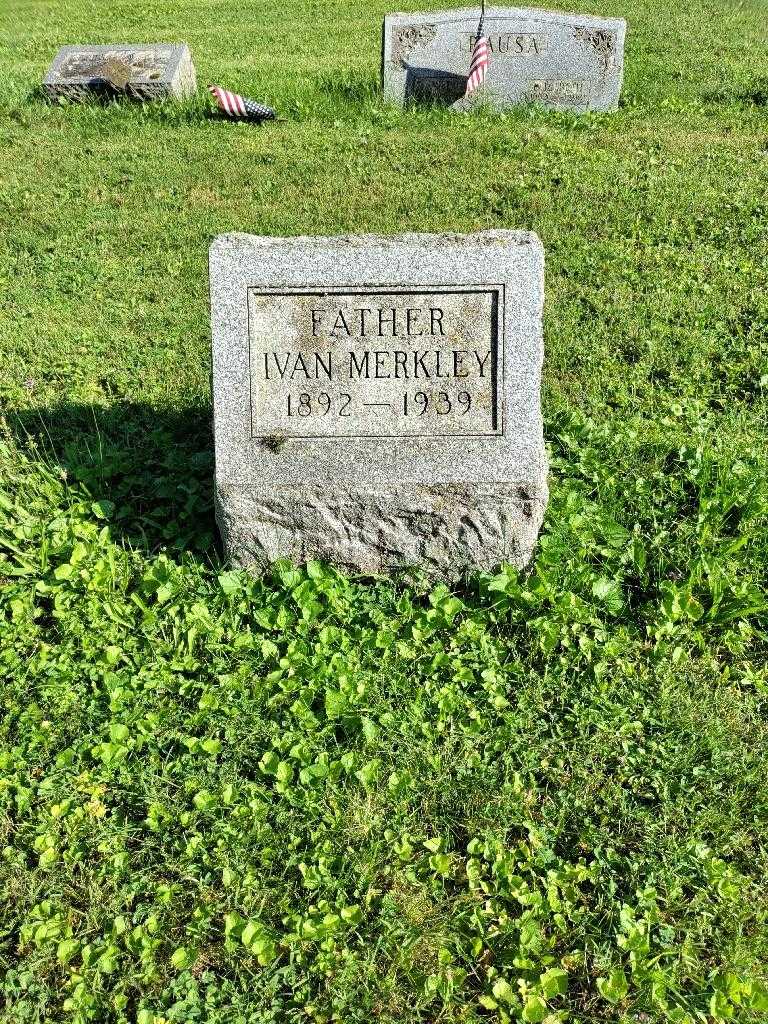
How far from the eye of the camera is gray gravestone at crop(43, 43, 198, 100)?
31.0ft

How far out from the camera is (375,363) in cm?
→ 342

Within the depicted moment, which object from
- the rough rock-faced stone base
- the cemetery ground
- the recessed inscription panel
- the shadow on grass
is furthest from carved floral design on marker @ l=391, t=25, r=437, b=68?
the rough rock-faced stone base

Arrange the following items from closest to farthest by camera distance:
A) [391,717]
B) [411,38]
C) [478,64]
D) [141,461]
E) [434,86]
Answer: [391,717] → [141,461] → [478,64] → [411,38] → [434,86]

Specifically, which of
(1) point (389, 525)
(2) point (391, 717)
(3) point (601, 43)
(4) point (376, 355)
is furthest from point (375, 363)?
(3) point (601, 43)

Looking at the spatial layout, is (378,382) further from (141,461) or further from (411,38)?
(411,38)

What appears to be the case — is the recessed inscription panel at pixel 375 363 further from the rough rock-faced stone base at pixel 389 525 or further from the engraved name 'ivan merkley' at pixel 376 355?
the rough rock-faced stone base at pixel 389 525

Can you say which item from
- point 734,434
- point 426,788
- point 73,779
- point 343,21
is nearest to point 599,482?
point 734,434

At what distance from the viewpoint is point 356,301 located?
337 cm

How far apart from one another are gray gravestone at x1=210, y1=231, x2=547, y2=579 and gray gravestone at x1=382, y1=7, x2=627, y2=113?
694cm

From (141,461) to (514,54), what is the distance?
731cm

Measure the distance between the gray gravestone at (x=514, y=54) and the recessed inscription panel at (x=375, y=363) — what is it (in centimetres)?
697

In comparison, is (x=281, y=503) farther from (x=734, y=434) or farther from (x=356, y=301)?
(x=734, y=434)

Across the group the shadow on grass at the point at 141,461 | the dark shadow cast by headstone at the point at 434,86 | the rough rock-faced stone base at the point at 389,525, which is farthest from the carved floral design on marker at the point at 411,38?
the rough rock-faced stone base at the point at 389,525

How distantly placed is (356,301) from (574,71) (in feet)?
24.7
